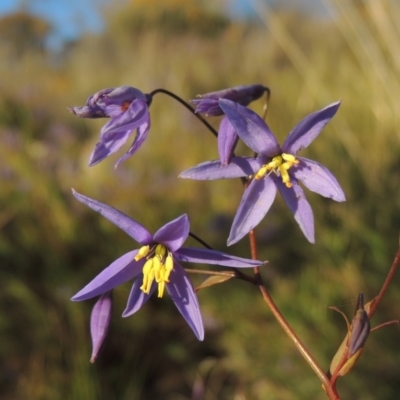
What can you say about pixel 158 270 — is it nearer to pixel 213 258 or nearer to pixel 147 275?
pixel 147 275

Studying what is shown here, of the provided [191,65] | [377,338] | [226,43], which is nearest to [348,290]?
[377,338]

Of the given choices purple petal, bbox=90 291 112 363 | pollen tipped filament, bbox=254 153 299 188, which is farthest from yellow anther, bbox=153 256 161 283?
pollen tipped filament, bbox=254 153 299 188

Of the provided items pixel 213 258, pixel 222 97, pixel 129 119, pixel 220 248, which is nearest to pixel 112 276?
pixel 213 258

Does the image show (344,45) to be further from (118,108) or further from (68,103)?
(118,108)

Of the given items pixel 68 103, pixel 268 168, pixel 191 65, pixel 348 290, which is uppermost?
pixel 268 168

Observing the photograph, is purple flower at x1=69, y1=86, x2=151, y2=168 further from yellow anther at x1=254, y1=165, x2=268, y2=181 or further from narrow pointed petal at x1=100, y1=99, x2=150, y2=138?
yellow anther at x1=254, y1=165, x2=268, y2=181
